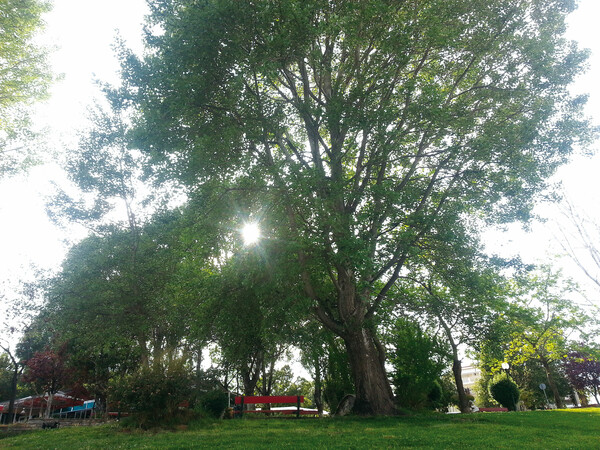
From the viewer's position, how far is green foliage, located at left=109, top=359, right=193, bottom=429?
10.9 metres

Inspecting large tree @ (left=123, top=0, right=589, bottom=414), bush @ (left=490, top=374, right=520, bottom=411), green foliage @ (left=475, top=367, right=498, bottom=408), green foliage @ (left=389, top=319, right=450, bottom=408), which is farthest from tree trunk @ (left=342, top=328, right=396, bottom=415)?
green foliage @ (left=475, top=367, right=498, bottom=408)

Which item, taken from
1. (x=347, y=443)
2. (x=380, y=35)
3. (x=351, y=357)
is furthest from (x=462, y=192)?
(x=347, y=443)

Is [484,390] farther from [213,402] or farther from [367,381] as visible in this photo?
[213,402]

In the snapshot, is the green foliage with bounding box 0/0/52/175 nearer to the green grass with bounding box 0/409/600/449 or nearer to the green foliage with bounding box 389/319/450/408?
the green grass with bounding box 0/409/600/449

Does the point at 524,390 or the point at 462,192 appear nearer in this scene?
the point at 462,192

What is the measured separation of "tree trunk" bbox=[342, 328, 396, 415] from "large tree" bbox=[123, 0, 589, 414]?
49mm

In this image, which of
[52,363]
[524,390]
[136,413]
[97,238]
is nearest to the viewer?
[136,413]

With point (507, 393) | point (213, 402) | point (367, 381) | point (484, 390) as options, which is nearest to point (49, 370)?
point (213, 402)

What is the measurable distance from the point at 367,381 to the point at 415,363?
547cm

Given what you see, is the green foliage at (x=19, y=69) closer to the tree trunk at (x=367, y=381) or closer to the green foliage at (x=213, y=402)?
the green foliage at (x=213, y=402)

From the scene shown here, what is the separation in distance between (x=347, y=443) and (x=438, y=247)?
8.36m

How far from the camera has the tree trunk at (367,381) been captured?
12.4 meters

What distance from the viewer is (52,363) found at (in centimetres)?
2939

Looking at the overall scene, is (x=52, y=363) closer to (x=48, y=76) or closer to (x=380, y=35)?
(x=48, y=76)
